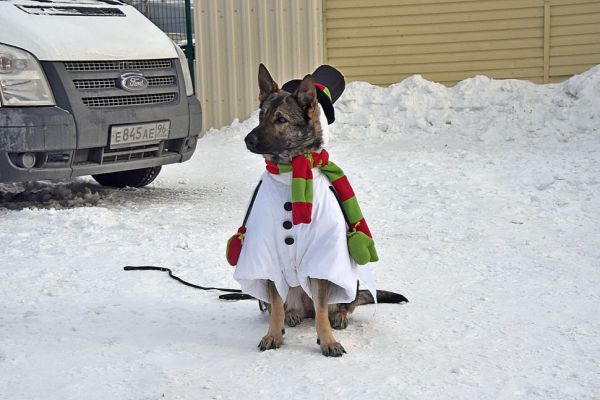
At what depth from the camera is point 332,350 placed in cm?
412

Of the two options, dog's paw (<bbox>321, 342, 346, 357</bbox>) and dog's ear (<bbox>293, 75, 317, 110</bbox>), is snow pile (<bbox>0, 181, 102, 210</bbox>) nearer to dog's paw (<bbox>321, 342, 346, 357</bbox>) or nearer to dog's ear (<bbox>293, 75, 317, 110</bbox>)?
dog's ear (<bbox>293, 75, 317, 110</bbox>)

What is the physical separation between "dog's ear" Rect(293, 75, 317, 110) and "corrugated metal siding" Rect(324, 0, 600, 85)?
30.4ft

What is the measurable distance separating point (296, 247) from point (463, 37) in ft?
31.7

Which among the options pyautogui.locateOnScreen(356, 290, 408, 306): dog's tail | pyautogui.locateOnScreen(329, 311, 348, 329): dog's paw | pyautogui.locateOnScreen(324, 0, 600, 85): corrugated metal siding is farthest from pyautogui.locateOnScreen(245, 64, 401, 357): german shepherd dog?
pyautogui.locateOnScreen(324, 0, 600, 85): corrugated metal siding

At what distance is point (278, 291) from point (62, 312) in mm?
1420

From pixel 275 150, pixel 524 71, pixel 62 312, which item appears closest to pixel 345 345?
pixel 275 150

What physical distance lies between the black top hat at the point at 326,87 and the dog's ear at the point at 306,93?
15 centimetres

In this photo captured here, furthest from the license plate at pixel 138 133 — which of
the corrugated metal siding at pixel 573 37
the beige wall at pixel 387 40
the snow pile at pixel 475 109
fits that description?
the corrugated metal siding at pixel 573 37

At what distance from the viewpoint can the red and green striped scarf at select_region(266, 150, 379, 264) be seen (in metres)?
4.09

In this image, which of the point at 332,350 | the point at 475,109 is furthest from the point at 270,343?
the point at 475,109

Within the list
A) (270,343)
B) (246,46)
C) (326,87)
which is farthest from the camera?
(246,46)

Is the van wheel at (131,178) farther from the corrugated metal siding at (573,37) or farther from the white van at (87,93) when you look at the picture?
the corrugated metal siding at (573,37)

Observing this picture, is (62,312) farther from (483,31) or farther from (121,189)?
(483,31)

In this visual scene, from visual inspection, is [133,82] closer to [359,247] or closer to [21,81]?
[21,81]
